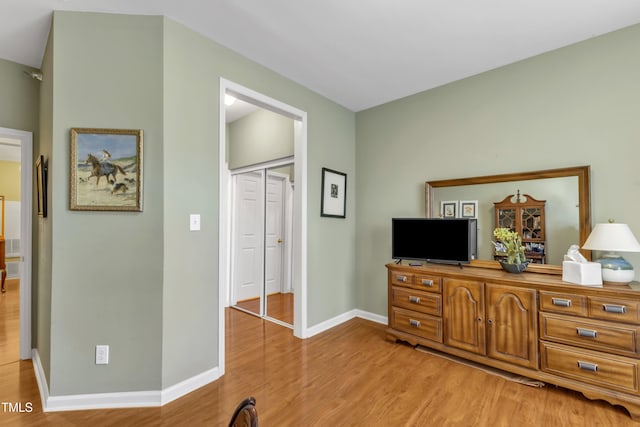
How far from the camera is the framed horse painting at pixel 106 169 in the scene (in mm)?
1936

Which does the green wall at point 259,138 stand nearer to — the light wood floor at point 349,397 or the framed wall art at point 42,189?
the framed wall art at point 42,189

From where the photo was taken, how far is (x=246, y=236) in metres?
4.30

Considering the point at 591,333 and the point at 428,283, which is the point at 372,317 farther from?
the point at 591,333

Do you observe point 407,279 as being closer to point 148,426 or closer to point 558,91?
point 558,91

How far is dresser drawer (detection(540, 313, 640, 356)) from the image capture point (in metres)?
1.88

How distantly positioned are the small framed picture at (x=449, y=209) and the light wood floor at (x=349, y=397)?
138cm

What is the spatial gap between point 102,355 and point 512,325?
2.99 meters

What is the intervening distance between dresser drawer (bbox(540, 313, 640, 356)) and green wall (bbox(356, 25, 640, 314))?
0.59m

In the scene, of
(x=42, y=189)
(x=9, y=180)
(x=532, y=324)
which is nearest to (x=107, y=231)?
(x=42, y=189)

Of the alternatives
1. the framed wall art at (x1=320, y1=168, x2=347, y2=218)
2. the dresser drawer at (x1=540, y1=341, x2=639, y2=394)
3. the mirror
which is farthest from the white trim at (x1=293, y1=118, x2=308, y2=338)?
the dresser drawer at (x1=540, y1=341, x2=639, y2=394)

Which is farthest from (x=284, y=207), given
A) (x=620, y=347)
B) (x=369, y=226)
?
(x=620, y=347)

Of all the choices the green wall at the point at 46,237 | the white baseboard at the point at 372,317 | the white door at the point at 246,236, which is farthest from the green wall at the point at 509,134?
the green wall at the point at 46,237

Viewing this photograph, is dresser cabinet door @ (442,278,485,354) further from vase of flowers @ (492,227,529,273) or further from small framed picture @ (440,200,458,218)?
small framed picture @ (440,200,458,218)

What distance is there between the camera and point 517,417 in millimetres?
1852
